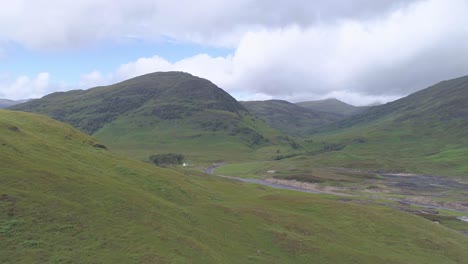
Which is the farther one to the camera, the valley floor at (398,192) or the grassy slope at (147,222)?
the valley floor at (398,192)

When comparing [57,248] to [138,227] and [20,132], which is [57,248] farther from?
[20,132]

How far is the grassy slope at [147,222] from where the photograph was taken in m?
31.5

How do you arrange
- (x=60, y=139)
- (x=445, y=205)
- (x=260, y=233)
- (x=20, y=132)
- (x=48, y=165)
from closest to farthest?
(x=48, y=165)
(x=260, y=233)
(x=20, y=132)
(x=60, y=139)
(x=445, y=205)

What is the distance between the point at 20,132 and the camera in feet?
177

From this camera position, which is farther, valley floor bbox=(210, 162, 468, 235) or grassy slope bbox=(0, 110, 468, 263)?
valley floor bbox=(210, 162, 468, 235)

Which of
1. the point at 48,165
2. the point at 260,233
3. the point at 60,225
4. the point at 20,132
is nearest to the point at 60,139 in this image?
the point at 20,132

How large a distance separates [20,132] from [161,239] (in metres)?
32.5

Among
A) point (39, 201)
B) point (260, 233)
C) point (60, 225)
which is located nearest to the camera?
point (60, 225)

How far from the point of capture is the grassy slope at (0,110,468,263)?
31.5m

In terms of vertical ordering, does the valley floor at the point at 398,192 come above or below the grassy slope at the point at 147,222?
below

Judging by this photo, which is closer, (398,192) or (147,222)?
(147,222)

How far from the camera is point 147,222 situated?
125 feet

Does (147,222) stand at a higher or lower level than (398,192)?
higher

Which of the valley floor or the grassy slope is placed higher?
the grassy slope
